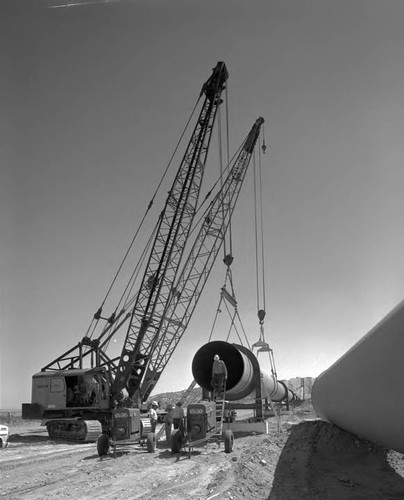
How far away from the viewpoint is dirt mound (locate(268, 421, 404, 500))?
30.9 feet

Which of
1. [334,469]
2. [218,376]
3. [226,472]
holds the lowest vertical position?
[334,469]

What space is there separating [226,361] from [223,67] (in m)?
17.4

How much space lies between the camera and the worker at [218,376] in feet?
51.5

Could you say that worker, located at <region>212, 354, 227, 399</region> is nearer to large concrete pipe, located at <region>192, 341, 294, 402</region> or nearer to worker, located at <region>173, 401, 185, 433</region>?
Answer: large concrete pipe, located at <region>192, 341, 294, 402</region>

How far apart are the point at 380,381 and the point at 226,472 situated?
15.8 feet

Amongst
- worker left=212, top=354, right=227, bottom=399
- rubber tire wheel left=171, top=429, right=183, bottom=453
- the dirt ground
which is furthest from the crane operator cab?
rubber tire wheel left=171, top=429, right=183, bottom=453

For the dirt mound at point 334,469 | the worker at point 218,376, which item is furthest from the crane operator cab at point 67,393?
the dirt mound at point 334,469

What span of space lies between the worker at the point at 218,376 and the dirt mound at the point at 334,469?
2654mm

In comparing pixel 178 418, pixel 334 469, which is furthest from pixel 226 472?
pixel 334 469

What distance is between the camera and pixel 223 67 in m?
28.1

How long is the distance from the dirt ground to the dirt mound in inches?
0.8

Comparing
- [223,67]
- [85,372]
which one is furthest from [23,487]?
[223,67]

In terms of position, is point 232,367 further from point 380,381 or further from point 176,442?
point 380,381

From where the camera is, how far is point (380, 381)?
20.9 ft
